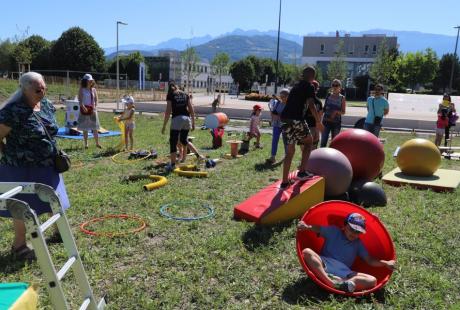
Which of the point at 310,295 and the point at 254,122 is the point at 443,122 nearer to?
the point at 254,122

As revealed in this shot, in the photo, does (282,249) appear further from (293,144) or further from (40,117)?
(40,117)

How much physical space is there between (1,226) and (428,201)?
6720 mm

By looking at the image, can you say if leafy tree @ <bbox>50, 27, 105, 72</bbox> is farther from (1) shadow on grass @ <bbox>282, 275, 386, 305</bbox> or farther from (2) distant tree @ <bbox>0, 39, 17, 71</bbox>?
(1) shadow on grass @ <bbox>282, 275, 386, 305</bbox>

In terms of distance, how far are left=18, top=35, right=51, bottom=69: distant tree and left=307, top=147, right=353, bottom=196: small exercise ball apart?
6625cm

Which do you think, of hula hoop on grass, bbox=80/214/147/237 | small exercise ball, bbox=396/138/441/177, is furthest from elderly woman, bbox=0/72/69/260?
small exercise ball, bbox=396/138/441/177

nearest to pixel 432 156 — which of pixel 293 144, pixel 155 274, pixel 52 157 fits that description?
pixel 293 144

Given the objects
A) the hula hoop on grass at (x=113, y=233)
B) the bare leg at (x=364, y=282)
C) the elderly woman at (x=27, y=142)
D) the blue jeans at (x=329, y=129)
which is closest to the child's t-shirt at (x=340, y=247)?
the bare leg at (x=364, y=282)

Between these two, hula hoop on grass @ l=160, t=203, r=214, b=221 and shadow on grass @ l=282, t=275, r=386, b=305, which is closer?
shadow on grass @ l=282, t=275, r=386, b=305

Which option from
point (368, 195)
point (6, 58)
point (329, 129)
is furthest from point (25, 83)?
point (6, 58)

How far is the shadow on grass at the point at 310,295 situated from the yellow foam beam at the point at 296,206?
1574mm

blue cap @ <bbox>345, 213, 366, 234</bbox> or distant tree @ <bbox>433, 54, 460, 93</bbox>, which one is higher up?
distant tree @ <bbox>433, 54, 460, 93</bbox>

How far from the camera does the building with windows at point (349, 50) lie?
8938 centimetres

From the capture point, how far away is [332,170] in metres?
6.69

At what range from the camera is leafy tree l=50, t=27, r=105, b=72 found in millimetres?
62719
